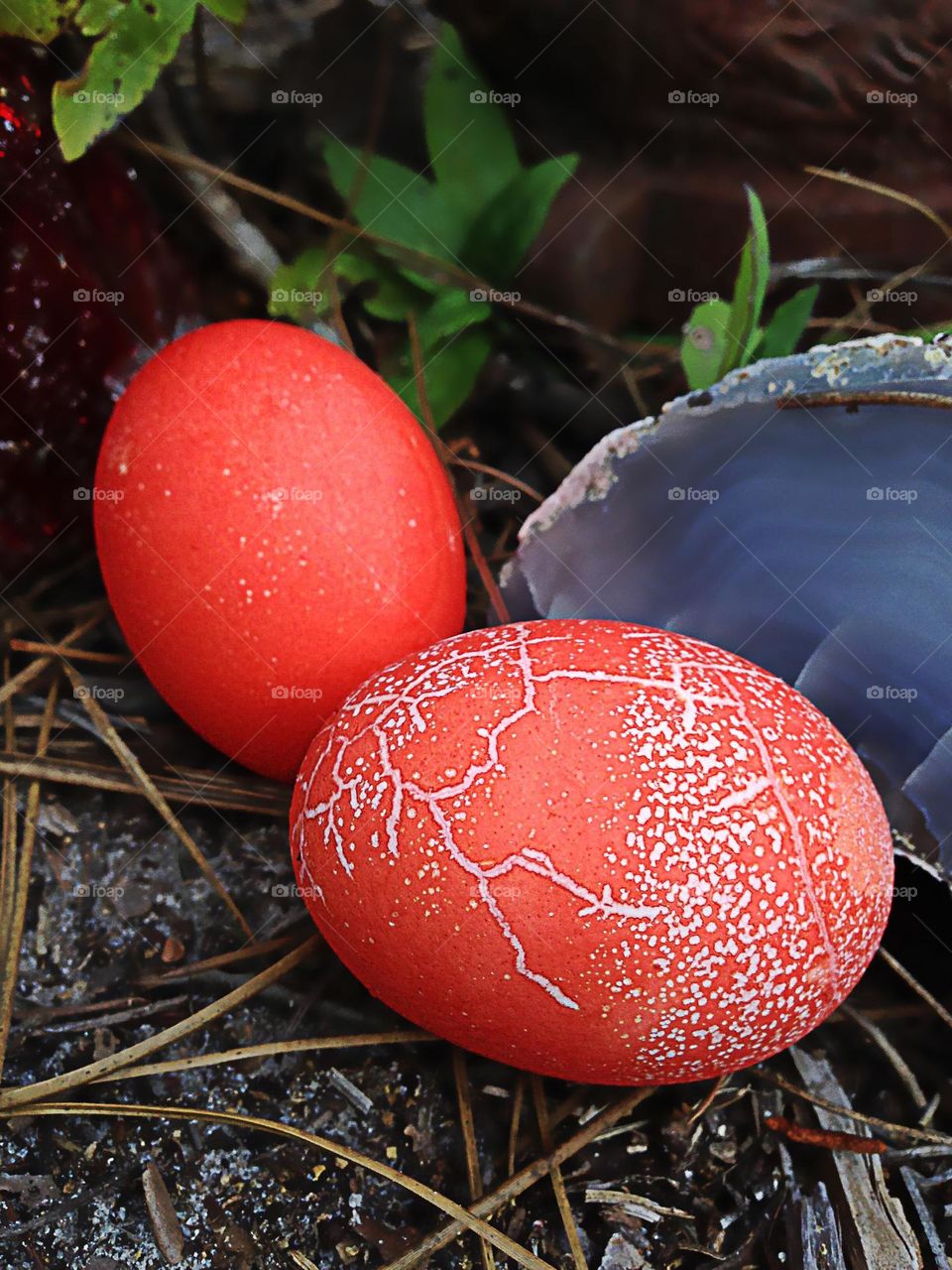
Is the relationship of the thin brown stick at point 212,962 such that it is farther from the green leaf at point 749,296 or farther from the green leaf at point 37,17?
the green leaf at point 37,17

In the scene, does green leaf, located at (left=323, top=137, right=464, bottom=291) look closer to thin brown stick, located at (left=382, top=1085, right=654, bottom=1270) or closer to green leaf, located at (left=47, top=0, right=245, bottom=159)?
green leaf, located at (left=47, top=0, right=245, bottom=159)

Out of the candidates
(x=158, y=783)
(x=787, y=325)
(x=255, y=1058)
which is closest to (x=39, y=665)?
(x=158, y=783)

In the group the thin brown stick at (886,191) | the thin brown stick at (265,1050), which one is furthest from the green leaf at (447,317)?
the thin brown stick at (265,1050)

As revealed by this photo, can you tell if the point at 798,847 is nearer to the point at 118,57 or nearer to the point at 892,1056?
the point at 892,1056

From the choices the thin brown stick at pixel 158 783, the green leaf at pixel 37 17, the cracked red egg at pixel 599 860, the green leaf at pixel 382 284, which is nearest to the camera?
the cracked red egg at pixel 599 860

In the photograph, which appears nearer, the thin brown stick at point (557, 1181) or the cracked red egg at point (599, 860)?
the cracked red egg at point (599, 860)

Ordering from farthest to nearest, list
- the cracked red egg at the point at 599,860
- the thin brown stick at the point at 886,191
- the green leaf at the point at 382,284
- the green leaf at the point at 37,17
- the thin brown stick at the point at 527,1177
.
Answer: the green leaf at the point at 382,284 → the thin brown stick at the point at 886,191 → the green leaf at the point at 37,17 → the thin brown stick at the point at 527,1177 → the cracked red egg at the point at 599,860

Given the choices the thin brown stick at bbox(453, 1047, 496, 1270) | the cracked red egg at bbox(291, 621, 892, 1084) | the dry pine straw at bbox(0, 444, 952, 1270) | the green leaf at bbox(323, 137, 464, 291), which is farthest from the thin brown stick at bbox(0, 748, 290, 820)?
the green leaf at bbox(323, 137, 464, 291)
